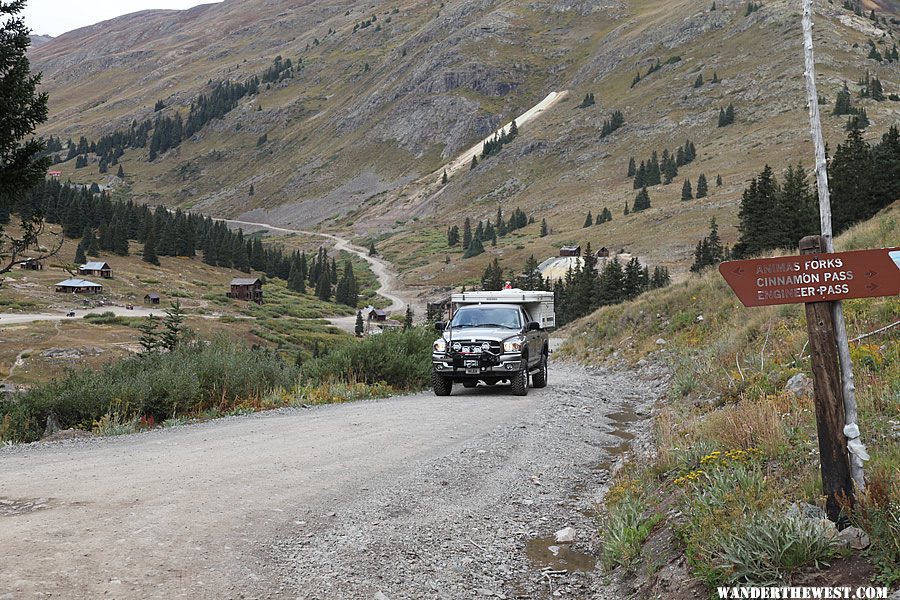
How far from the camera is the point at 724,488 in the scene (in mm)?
5176

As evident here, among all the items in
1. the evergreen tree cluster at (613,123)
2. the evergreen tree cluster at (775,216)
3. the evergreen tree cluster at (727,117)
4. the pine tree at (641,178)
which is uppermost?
the evergreen tree cluster at (613,123)

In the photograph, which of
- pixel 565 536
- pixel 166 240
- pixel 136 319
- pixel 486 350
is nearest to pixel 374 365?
pixel 486 350

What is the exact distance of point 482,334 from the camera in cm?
1611

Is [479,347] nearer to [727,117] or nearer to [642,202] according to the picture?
[642,202]

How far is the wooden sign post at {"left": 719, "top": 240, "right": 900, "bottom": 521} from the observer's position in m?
4.36

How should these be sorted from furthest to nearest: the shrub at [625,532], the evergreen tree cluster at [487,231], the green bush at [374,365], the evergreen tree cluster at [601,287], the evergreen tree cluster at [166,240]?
1. the evergreen tree cluster at [487,231]
2. the evergreen tree cluster at [166,240]
3. the evergreen tree cluster at [601,287]
4. the green bush at [374,365]
5. the shrub at [625,532]

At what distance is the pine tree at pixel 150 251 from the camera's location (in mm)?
130250

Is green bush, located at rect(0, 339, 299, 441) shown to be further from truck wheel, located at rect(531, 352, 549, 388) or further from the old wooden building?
the old wooden building

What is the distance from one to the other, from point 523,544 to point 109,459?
5.55 meters

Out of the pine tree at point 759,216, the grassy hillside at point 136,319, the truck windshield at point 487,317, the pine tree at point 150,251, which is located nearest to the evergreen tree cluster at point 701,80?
the grassy hillside at point 136,319

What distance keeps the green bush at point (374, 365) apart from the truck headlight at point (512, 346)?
12.3ft

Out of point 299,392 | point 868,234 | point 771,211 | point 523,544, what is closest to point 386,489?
point 523,544

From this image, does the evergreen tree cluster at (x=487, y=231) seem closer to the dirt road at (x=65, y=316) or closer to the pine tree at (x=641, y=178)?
the pine tree at (x=641, y=178)

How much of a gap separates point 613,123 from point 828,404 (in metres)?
196
